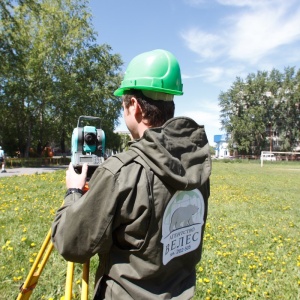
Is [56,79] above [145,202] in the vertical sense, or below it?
above

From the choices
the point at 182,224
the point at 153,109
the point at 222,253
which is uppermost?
the point at 153,109

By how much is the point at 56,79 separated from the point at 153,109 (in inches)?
1253

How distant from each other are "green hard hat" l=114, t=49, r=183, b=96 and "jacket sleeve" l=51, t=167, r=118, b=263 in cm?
47

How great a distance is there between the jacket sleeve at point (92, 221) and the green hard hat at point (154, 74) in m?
0.47

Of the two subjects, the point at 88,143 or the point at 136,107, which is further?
the point at 88,143

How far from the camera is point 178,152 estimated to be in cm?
146

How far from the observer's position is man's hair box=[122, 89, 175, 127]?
1.53 metres

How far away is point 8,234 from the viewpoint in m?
5.42

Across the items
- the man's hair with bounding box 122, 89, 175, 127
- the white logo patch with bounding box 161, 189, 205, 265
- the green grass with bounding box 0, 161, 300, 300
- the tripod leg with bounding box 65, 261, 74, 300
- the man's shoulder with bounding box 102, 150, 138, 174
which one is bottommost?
the green grass with bounding box 0, 161, 300, 300

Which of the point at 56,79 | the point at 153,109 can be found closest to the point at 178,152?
the point at 153,109

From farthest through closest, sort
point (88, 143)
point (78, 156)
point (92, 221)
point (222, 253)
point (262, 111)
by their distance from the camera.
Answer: point (262, 111), point (222, 253), point (88, 143), point (78, 156), point (92, 221)

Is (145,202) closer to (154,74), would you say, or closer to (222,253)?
(154,74)

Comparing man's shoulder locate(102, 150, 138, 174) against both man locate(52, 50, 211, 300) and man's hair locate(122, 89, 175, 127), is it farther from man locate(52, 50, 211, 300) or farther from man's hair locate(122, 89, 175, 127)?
man's hair locate(122, 89, 175, 127)

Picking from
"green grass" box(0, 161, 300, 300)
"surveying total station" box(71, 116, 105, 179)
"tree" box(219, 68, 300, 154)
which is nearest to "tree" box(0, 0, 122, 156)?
"green grass" box(0, 161, 300, 300)
